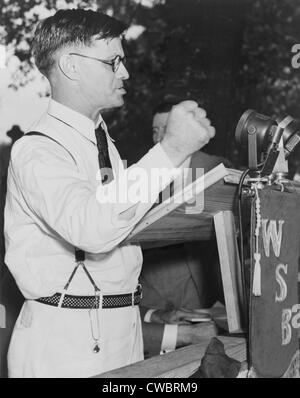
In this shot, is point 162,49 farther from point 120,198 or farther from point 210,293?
point 120,198

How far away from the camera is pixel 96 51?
1.17 metres

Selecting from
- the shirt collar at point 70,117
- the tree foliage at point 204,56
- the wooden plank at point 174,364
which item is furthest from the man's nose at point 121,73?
the tree foliage at point 204,56

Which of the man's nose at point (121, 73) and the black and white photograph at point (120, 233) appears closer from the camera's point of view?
the black and white photograph at point (120, 233)

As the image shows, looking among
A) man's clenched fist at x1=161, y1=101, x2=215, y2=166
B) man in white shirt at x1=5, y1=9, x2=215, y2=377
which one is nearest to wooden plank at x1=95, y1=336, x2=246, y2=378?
man in white shirt at x1=5, y1=9, x2=215, y2=377

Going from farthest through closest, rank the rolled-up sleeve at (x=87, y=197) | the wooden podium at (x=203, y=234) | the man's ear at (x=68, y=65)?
the man's ear at (x=68, y=65)
the wooden podium at (x=203, y=234)
the rolled-up sleeve at (x=87, y=197)

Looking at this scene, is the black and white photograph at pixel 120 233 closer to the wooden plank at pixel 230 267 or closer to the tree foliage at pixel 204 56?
the wooden plank at pixel 230 267

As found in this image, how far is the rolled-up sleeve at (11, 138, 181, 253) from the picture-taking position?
2.91 feet

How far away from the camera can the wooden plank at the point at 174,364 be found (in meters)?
1.00

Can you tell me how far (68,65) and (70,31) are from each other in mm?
75

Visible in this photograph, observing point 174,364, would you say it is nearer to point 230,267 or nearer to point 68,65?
point 230,267

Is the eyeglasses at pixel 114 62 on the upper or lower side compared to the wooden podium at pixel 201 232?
upper
